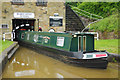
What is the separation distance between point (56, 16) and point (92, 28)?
4269 mm

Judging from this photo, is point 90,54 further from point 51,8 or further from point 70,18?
point 70,18

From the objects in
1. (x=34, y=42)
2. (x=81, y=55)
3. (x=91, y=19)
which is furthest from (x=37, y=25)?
(x=81, y=55)

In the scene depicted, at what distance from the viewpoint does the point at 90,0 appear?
955 inches

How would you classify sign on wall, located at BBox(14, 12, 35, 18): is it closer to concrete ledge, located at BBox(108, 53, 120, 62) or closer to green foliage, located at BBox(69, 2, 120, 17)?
concrete ledge, located at BBox(108, 53, 120, 62)

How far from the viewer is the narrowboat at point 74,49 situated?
20.4 ft

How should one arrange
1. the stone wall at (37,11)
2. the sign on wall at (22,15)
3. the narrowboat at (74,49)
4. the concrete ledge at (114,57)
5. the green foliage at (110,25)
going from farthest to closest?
the sign on wall at (22,15)
the stone wall at (37,11)
the green foliage at (110,25)
the concrete ledge at (114,57)
the narrowboat at (74,49)

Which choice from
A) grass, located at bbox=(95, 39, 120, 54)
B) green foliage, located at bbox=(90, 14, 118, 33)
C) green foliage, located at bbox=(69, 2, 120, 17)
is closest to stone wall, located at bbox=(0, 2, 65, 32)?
green foliage, located at bbox=(90, 14, 118, 33)

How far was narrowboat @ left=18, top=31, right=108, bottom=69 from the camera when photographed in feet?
20.4

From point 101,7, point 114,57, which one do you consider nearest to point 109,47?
point 114,57

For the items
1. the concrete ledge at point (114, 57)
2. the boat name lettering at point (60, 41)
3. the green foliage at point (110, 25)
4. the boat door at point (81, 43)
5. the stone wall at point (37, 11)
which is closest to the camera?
the concrete ledge at point (114, 57)

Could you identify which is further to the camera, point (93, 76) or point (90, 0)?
point (90, 0)

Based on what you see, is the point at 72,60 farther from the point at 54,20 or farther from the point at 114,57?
the point at 54,20

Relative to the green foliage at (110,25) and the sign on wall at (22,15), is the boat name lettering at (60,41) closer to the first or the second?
the green foliage at (110,25)

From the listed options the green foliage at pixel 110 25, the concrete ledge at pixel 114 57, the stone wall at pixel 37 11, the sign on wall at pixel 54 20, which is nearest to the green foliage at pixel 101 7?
the green foliage at pixel 110 25
